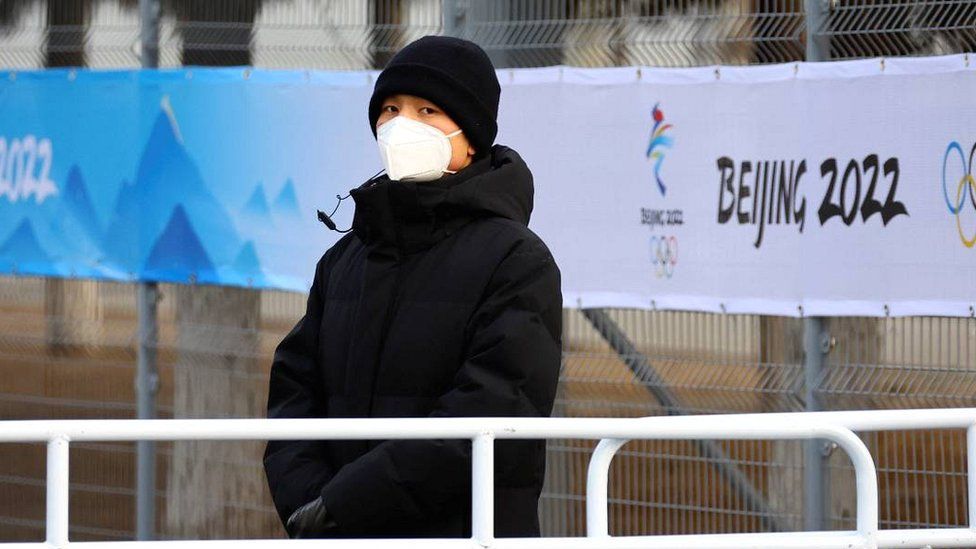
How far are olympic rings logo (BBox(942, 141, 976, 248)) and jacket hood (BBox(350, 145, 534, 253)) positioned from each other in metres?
2.56

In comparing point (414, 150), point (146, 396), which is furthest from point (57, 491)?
point (146, 396)

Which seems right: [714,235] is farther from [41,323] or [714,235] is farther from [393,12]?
[41,323]

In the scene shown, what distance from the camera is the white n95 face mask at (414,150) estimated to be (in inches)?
145

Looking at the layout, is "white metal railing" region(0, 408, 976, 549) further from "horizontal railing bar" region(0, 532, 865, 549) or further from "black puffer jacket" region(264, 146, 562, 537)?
"black puffer jacket" region(264, 146, 562, 537)

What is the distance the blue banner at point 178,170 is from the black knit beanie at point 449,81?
316 cm

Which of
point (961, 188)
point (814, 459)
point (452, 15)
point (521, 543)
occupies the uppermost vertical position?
point (452, 15)

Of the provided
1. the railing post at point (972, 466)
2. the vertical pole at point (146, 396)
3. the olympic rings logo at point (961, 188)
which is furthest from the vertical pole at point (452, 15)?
the railing post at point (972, 466)

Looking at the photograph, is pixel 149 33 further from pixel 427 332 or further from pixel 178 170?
pixel 427 332

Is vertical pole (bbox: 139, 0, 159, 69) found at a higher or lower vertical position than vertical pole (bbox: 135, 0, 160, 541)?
higher

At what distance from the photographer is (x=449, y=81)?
3734 mm

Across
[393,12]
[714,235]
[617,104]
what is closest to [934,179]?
[714,235]

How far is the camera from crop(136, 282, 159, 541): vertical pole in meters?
7.73

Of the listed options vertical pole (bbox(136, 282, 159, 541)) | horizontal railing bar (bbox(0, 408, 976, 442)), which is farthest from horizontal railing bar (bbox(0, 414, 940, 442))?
vertical pole (bbox(136, 282, 159, 541))

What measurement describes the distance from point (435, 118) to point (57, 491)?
3.75ft
